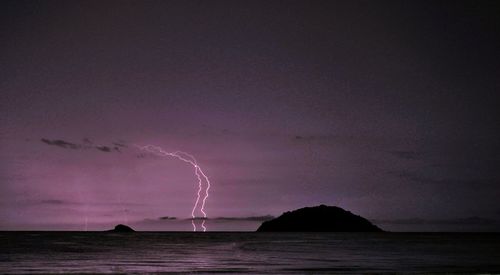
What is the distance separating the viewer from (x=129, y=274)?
133ft

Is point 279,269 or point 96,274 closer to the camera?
point 96,274

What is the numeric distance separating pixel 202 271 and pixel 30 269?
1413 cm

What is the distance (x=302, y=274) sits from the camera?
43.1 m

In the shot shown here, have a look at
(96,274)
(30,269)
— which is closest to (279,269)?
(96,274)

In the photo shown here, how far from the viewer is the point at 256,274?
43.1 m

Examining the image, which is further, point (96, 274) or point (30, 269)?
point (30, 269)

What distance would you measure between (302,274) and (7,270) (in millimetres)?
22884

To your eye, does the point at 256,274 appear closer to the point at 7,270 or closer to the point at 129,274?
the point at 129,274

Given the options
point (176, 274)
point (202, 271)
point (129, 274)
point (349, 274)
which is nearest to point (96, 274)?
point (129, 274)

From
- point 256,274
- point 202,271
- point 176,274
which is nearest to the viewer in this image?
point 176,274

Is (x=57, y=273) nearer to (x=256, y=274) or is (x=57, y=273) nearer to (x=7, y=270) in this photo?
(x=7, y=270)

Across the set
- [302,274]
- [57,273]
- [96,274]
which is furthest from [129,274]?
[302,274]

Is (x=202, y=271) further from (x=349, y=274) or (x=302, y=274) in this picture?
(x=349, y=274)

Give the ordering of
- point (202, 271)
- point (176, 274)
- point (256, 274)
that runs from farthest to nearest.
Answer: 1. point (202, 271)
2. point (256, 274)
3. point (176, 274)
